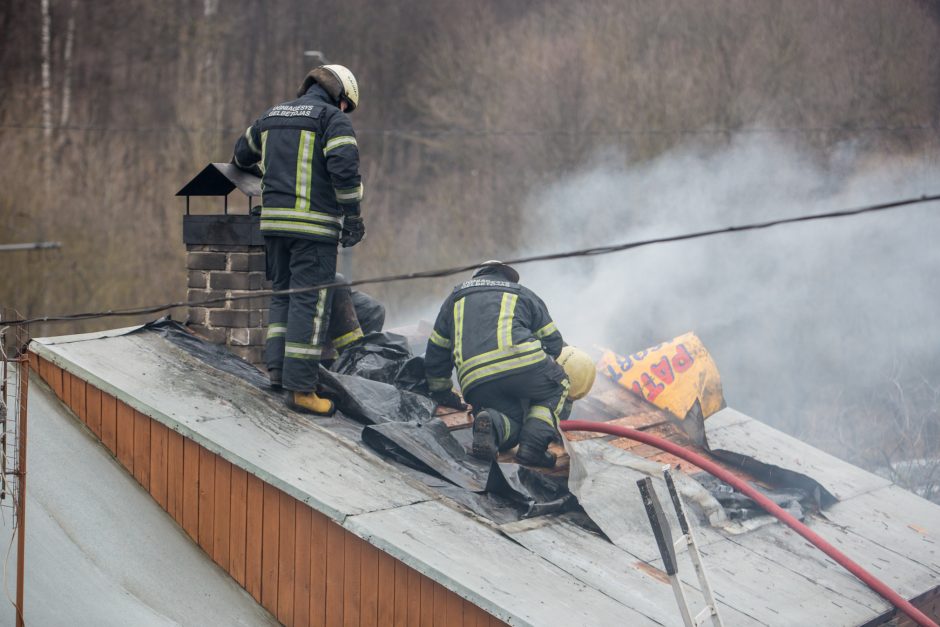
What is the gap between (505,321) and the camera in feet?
18.6

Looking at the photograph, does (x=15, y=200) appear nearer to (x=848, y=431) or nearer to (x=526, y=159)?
(x=526, y=159)

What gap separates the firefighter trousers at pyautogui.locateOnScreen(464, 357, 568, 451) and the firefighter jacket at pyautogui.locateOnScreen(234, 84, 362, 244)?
1.34 metres

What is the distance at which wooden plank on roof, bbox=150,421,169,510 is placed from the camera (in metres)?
4.97

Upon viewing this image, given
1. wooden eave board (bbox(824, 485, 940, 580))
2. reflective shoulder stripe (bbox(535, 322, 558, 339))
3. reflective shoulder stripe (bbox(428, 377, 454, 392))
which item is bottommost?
wooden eave board (bbox(824, 485, 940, 580))

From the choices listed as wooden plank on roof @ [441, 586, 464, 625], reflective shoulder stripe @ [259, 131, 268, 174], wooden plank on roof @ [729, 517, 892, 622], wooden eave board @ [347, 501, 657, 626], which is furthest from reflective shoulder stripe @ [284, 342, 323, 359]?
wooden plank on roof @ [729, 517, 892, 622]

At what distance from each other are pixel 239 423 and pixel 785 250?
11786 millimetres

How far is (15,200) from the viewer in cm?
1302

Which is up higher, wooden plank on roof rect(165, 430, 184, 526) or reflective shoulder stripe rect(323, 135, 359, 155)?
reflective shoulder stripe rect(323, 135, 359, 155)

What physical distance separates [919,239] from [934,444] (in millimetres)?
3279

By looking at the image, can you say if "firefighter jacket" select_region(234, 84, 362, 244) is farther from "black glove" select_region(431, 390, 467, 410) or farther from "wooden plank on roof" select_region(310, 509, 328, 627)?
"wooden plank on roof" select_region(310, 509, 328, 627)

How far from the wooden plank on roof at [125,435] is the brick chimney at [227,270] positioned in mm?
1043

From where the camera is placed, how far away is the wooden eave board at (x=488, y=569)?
3754 mm

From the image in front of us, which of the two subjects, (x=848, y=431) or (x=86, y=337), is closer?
(x=86, y=337)

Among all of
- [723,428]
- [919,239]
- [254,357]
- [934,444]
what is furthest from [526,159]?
[254,357]
